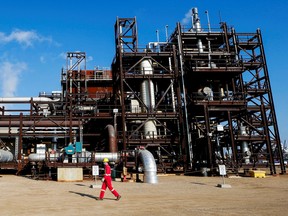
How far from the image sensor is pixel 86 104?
44094 mm

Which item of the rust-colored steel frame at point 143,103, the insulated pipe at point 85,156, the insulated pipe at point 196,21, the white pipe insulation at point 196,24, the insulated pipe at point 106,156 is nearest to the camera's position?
the insulated pipe at point 85,156

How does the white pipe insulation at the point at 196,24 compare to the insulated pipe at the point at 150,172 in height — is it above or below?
above

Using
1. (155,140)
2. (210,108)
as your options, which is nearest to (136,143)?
(155,140)

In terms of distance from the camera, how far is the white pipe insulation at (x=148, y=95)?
34969 millimetres

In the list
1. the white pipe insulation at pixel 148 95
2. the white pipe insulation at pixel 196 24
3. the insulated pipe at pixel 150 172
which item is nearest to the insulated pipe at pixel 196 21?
the white pipe insulation at pixel 196 24

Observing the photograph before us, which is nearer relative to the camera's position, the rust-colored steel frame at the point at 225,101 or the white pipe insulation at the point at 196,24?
the rust-colored steel frame at the point at 225,101

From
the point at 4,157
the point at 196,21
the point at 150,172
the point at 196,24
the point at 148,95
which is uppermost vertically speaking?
the point at 196,21

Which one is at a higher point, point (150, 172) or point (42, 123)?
point (42, 123)

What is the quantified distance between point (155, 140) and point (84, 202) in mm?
22279

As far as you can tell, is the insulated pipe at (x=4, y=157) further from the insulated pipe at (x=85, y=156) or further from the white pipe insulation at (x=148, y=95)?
the white pipe insulation at (x=148, y=95)

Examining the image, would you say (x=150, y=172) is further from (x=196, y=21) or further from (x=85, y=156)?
(x=196, y=21)

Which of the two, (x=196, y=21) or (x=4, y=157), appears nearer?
(x=4, y=157)

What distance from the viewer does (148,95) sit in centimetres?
3681

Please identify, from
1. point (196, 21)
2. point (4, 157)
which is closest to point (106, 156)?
point (4, 157)
